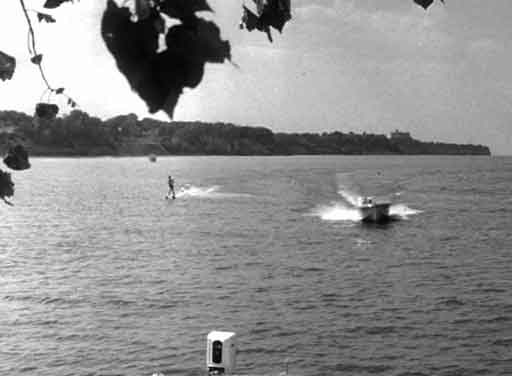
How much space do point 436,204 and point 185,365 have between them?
76.1 m

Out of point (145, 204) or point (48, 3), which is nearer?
point (48, 3)

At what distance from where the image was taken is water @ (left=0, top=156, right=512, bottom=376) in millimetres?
26312

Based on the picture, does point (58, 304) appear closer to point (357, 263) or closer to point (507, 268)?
point (357, 263)

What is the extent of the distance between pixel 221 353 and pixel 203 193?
351ft

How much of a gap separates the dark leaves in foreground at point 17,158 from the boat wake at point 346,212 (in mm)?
72338

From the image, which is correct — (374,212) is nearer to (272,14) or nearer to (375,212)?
(375,212)

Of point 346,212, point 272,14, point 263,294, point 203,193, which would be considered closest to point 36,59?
point 272,14

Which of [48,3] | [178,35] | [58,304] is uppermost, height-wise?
[48,3]

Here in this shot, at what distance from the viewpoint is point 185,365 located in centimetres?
2509

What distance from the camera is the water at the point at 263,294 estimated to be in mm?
26312

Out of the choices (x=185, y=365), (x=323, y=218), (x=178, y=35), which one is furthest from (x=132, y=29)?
(x=323, y=218)

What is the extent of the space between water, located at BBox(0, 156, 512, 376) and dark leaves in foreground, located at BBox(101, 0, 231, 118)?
2419 cm

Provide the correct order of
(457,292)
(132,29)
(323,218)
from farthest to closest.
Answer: (323,218), (457,292), (132,29)

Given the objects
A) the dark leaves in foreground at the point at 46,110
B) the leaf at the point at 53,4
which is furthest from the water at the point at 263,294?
the leaf at the point at 53,4
